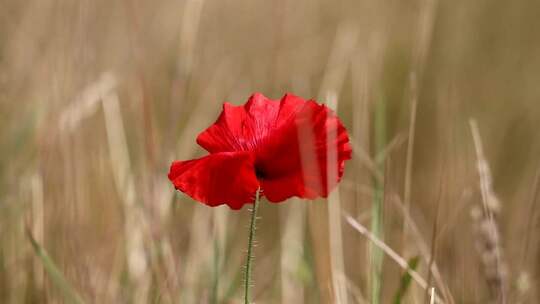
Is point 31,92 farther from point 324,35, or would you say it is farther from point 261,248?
point 324,35

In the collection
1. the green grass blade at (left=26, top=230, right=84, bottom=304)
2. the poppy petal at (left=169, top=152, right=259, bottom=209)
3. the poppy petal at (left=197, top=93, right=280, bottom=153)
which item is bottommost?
the green grass blade at (left=26, top=230, right=84, bottom=304)

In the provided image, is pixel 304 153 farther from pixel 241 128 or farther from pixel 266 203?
pixel 266 203

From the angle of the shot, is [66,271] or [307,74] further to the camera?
[307,74]

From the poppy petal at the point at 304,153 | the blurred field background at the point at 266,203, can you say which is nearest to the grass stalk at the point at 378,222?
the blurred field background at the point at 266,203

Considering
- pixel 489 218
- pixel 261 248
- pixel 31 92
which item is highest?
pixel 31 92

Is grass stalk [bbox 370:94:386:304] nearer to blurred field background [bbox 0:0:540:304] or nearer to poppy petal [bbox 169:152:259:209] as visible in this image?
blurred field background [bbox 0:0:540:304]

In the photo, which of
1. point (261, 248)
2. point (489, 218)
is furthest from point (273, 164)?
point (261, 248)

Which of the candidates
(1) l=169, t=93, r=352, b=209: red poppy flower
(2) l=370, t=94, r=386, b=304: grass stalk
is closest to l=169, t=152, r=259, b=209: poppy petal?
(1) l=169, t=93, r=352, b=209: red poppy flower
